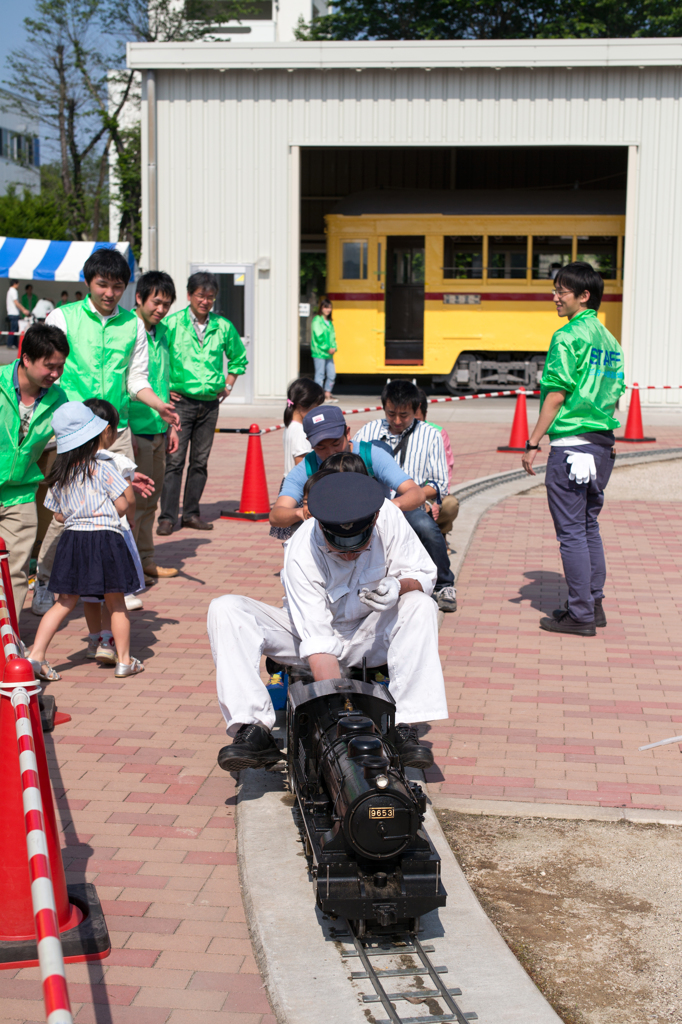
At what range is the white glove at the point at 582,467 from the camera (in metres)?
6.07

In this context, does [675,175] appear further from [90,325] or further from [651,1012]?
[651,1012]

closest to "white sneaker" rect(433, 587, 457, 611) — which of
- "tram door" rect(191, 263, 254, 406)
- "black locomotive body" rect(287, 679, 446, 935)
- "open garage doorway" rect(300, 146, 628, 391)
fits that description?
"black locomotive body" rect(287, 679, 446, 935)

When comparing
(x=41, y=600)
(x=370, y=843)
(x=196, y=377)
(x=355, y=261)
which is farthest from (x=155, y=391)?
(x=355, y=261)

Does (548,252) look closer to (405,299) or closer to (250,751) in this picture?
(405,299)

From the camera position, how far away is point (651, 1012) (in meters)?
2.76

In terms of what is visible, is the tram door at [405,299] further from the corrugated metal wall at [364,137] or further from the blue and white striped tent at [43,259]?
the blue and white striped tent at [43,259]

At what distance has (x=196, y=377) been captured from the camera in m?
8.60

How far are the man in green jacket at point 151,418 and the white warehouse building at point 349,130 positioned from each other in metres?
12.3

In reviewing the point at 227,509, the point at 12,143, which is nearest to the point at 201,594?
the point at 227,509

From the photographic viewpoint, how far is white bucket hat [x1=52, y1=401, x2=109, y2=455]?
17.1 ft

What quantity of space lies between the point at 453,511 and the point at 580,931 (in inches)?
172

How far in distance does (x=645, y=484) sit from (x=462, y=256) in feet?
35.4

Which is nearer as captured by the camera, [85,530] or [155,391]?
[85,530]

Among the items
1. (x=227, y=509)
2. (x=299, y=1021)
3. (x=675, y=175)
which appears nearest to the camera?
(x=299, y=1021)
